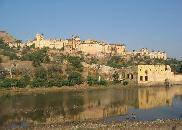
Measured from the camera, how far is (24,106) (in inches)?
1417

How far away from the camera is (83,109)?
33.8 metres

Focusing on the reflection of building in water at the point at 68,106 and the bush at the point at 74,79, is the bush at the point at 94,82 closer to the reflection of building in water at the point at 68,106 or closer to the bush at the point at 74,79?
the bush at the point at 74,79

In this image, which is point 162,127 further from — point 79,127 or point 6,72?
point 6,72

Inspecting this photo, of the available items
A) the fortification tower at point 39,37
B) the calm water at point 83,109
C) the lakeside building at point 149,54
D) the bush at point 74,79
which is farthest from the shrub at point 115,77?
the lakeside building at point 149,54

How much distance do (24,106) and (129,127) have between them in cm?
1621

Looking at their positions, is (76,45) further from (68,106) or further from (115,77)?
(68,106)

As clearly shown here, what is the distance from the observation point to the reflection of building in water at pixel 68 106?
96.8 feet

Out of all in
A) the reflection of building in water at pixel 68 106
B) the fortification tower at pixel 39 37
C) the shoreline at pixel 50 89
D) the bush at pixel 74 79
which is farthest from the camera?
the fortification tower at pixel 39 37

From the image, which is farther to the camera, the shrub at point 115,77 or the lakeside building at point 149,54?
the lakeside building at point 149,54

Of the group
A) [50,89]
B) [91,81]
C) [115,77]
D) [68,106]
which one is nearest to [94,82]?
[91,81]

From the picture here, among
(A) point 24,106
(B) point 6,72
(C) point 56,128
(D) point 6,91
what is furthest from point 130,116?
(B) point 6,72

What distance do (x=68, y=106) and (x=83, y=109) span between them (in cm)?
263

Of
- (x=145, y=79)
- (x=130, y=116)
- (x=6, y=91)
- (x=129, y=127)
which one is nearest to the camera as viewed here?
(x=129, y=127)

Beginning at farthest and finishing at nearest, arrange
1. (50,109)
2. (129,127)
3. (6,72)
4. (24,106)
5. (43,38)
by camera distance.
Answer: (43,38) < (6,72) < (24,106) < (50,109) < (129,127)
